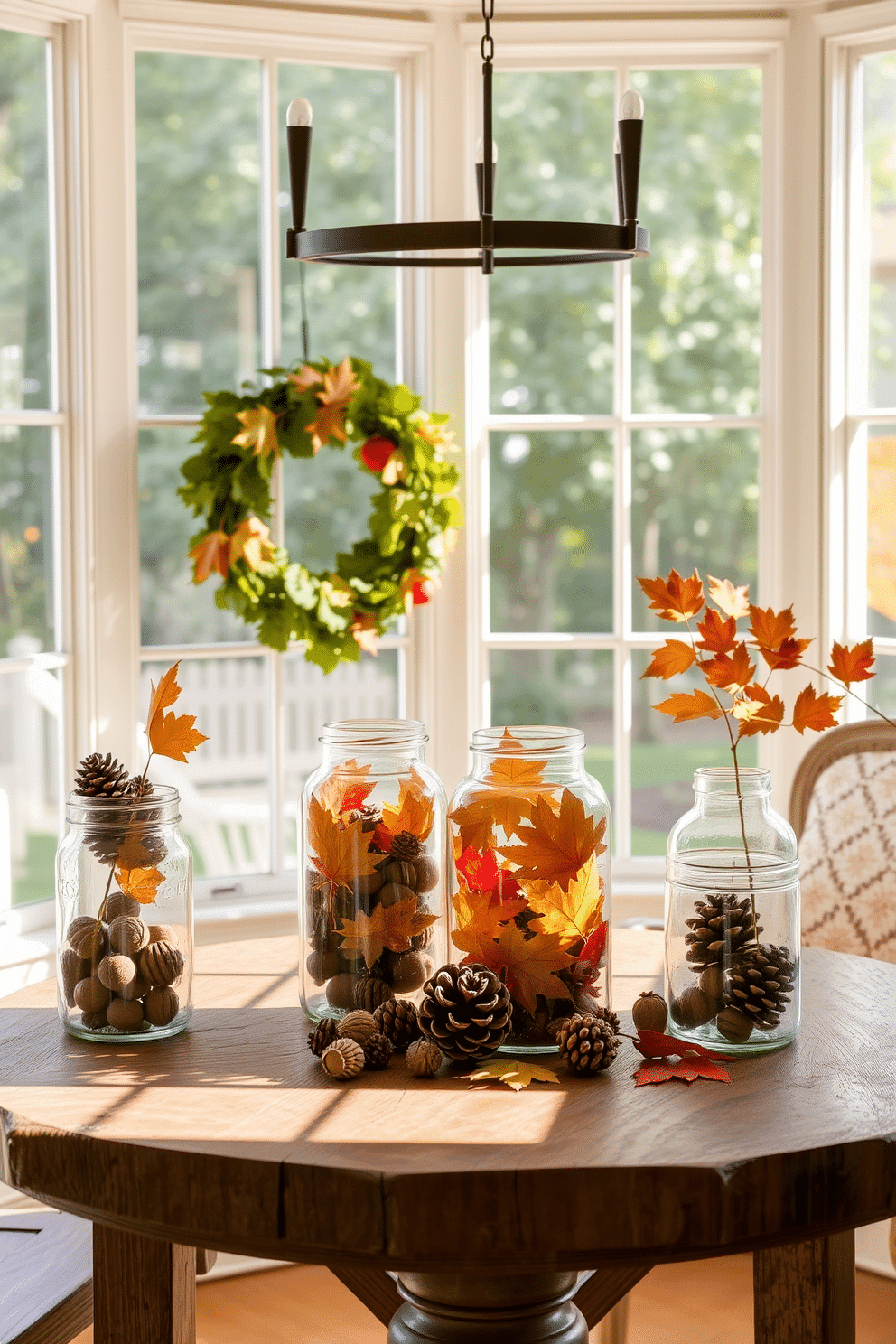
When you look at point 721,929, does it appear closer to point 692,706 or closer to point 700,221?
point 692,706

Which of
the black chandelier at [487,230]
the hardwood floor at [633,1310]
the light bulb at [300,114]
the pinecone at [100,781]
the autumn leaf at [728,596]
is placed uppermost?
the light bulb at [300,114]

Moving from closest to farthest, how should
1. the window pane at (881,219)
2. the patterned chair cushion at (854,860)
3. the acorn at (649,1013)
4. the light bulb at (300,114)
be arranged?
the acorn at (649,1013) → the light bulb at (300,114) → the patterned chair cushion at (854,860) → the window pane at (881,219)

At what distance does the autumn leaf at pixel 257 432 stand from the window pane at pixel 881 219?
48.9 inches

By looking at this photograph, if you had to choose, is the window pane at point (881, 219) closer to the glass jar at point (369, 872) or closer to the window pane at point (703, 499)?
the window pane at point (703, 499)

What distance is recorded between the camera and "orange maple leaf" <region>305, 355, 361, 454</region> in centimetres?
266

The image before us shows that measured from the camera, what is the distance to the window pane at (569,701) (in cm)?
359

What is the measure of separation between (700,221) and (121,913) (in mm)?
2666

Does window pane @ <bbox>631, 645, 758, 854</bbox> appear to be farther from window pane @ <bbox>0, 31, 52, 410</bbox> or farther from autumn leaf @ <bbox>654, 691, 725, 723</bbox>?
window pane @ <bbox>0, 31, 52, 410</bbox>

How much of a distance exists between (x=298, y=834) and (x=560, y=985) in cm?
31

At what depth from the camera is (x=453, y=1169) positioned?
1.00 metres

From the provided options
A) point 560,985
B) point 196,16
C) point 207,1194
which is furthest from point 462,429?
point 207,1194

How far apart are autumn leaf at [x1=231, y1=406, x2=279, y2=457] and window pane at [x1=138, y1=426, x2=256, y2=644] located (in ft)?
Answer: 1.02

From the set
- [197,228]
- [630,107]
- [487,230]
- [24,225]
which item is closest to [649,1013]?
[487,230]

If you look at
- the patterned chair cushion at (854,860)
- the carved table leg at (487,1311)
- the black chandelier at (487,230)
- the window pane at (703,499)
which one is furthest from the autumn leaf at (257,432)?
the carved table leg at (487,1311)
